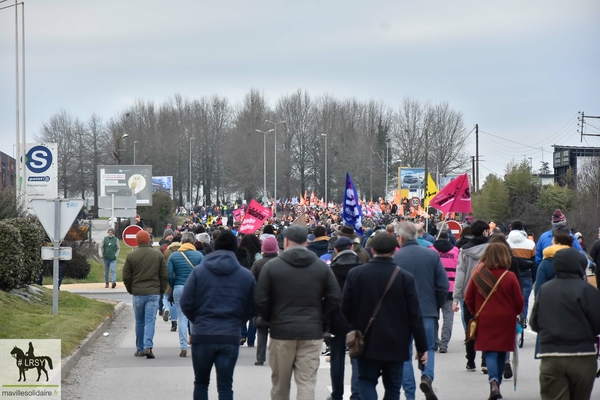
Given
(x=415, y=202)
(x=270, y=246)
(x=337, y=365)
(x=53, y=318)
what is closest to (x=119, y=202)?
(x=53, y=318)

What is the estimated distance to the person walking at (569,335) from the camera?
671 centimetres

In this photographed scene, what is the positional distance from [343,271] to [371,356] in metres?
1.85

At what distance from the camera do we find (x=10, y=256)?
16.8 m

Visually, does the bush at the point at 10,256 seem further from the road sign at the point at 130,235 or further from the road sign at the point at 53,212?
the road sign at the point at 130,235

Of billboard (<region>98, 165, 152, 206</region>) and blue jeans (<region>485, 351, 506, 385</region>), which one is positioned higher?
billboard (<region>98, 165, 152, 206</region>)

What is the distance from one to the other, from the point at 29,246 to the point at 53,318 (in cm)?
390

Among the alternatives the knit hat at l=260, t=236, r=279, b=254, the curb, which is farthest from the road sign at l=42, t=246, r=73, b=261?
the knit hat at l=260, t=236, r=279, b=254

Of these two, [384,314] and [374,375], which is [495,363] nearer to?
[374,375]

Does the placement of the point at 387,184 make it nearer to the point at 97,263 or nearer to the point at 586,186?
the point at 586,186

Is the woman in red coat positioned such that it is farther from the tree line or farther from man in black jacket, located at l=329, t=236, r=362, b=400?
the tree line

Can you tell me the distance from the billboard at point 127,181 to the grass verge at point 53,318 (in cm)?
3985

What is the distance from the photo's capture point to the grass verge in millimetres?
13016

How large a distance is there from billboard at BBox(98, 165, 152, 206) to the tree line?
37.9 meters

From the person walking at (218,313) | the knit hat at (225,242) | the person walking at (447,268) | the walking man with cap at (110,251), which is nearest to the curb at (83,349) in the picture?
the person walking at (218,313)
